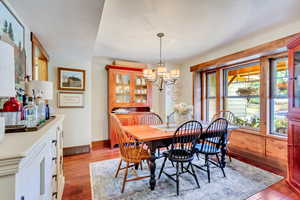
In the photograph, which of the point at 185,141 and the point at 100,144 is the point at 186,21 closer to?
the point at 185,141

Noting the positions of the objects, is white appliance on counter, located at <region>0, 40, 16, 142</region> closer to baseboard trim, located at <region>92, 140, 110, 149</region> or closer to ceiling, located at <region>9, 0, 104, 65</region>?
ceiling, located at <region>9, 0, 104, 65</region>

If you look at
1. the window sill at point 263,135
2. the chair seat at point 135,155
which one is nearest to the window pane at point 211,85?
the window sill at point 263,135

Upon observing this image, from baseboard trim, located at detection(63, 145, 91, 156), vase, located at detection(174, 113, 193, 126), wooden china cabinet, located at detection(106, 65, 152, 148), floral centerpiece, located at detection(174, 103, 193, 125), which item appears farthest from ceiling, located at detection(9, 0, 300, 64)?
baseboard trim, located at detection(63, 145, 91, 156)

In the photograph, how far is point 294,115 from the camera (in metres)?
2.07

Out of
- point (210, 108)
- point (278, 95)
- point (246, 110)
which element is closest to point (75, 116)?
point (210, 108)

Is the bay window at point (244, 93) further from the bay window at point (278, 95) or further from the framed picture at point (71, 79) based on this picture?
the framed picture at point (71, 79)

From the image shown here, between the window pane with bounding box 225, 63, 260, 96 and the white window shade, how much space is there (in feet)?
12.8

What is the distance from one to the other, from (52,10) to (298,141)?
3.39 meters

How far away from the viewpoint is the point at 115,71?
4.06m

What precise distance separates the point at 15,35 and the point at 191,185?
2.83 m

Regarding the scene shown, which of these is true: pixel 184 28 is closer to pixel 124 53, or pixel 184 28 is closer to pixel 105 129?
pixel 124 53

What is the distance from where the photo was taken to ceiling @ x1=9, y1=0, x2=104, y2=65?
4.87 feet

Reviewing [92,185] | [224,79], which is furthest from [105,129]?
[224,79]

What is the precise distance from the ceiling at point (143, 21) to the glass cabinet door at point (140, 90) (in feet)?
4.02
